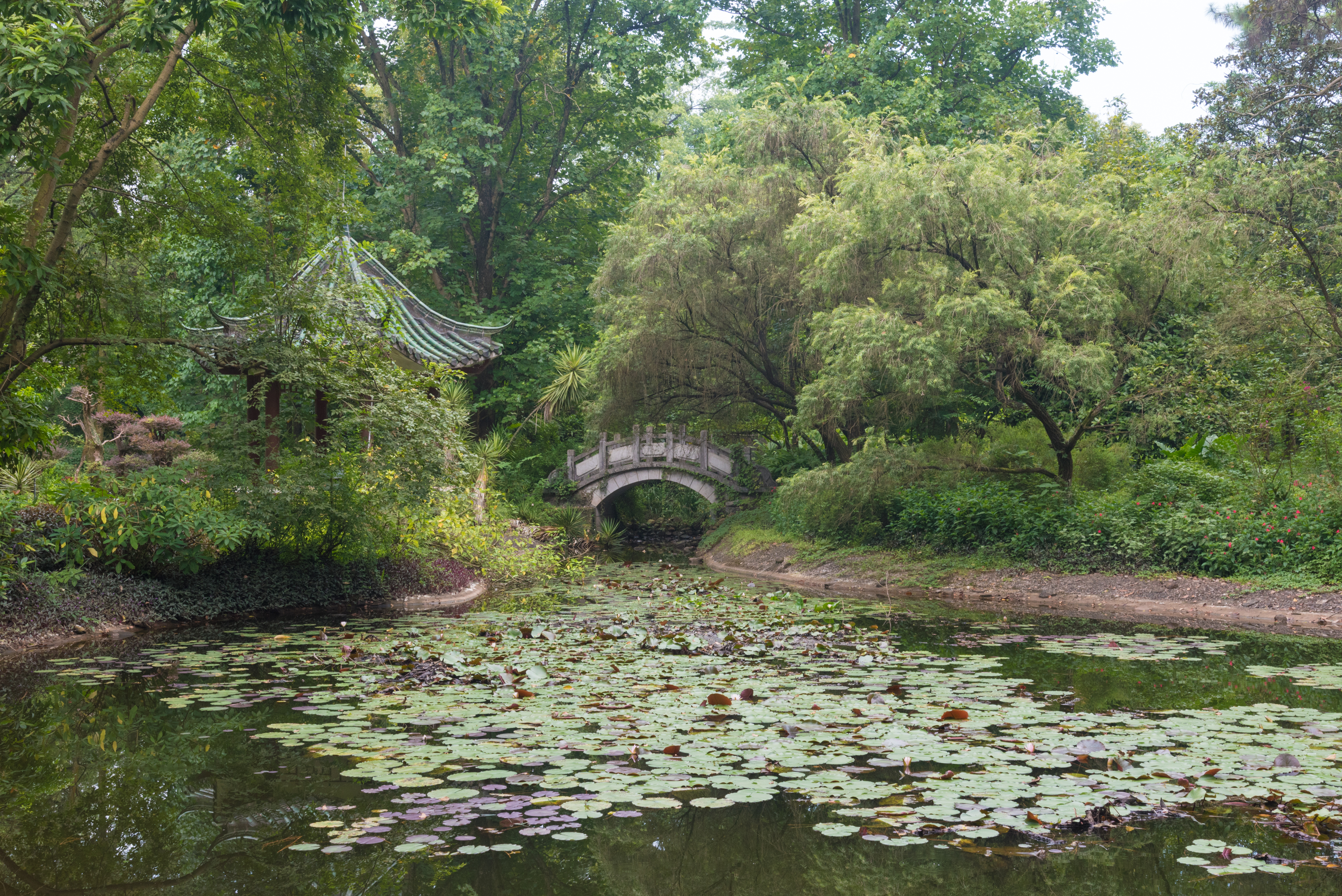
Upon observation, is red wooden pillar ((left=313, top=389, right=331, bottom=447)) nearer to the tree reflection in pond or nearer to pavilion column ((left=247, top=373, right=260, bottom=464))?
pavilion column ((left=247, top=373, right=260, bottom=464))

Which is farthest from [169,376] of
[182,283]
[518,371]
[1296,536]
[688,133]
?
[688,133]

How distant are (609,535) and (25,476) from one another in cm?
1618

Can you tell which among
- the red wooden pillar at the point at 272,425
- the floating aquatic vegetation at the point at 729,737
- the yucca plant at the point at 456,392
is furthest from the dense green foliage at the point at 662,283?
the floating aquatic vegetation at the point at 729,737

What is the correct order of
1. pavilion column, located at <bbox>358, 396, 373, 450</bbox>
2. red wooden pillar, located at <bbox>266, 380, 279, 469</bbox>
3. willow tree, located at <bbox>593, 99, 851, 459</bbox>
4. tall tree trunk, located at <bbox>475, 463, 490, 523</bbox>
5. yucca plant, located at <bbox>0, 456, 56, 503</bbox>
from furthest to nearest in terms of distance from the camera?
willow tree, located at <bbox>593, 99, 851, 459</bbox>
tall tree trunk, located at <bbox>475, 463, 490, 523</bbox>
pavilion column, located at <bbox>358, 396, 373, 450</bbox>
red wooden pillar, located at <bbox>266, 380, 279, 469</bbox>
yucca plant, located at <bbox>0, 456, 56, 503</bbox>

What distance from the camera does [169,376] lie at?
32.4ft

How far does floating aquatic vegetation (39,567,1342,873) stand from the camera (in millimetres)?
3840

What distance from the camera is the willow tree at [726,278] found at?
721 inches

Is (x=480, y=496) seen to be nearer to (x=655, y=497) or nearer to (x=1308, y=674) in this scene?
(x=1308, y=674)

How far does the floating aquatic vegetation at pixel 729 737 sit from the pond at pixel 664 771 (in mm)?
23

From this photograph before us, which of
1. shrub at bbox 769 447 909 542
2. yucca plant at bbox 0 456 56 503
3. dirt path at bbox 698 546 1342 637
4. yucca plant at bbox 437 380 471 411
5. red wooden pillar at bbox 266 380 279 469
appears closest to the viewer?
yucca plant at bbox 0 456 56 503

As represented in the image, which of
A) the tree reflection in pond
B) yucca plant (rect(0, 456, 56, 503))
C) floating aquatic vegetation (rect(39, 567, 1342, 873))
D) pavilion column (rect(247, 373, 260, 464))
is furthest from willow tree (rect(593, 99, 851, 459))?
the tree reflection in pond

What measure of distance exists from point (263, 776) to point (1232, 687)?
607 centimetres

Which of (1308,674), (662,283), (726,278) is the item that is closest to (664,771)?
(1308,674)

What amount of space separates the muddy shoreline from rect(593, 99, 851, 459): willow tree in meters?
7.34
